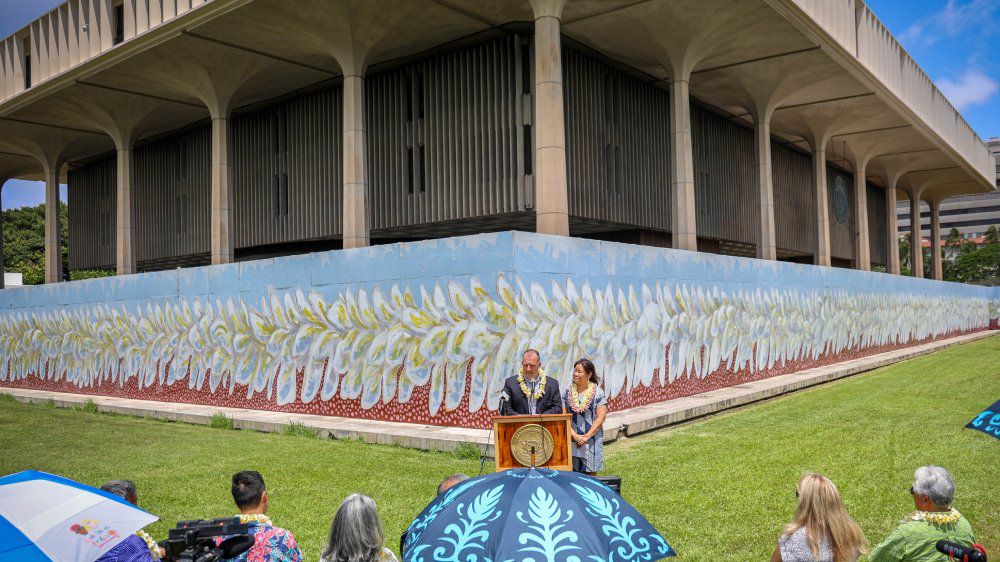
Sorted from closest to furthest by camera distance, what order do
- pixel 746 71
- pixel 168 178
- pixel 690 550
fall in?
pixel 690 550 → pixel 746 71 → pixel 168 178

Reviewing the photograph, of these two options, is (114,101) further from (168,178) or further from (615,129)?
(615,129)

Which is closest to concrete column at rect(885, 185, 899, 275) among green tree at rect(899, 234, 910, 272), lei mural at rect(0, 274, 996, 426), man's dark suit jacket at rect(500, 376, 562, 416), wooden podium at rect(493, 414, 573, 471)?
lei mural at rect(0, 274, 996, 426)

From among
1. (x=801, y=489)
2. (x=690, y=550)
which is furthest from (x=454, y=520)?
(x=690, y=550)

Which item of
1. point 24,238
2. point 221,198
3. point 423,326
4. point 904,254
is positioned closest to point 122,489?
point 423,326

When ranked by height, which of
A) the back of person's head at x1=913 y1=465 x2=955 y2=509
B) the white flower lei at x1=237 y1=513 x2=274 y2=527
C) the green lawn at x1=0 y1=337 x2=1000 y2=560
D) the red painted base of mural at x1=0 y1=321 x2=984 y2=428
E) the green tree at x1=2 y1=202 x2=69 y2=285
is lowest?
the green lawn at x1=0 y1=337 x2=1000 y2=560

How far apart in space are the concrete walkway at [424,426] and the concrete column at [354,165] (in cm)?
421

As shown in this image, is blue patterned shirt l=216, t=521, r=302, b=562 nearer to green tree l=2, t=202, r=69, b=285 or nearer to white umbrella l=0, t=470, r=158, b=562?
white umbrella l=0, t=470, r=158, b=562

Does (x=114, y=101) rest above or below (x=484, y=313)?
above

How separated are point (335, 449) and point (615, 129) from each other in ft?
38.7

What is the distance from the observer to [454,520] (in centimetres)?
334

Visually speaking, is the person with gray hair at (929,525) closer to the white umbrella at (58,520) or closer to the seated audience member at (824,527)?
the seated audience member at (824,527)

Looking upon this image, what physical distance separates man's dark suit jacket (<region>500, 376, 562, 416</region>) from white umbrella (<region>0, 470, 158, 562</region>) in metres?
4.46

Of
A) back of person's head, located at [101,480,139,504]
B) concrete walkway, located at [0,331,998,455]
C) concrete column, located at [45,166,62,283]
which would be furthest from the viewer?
concrete column, located at [45,166,62,283]

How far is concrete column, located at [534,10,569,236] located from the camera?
48.6 feet
